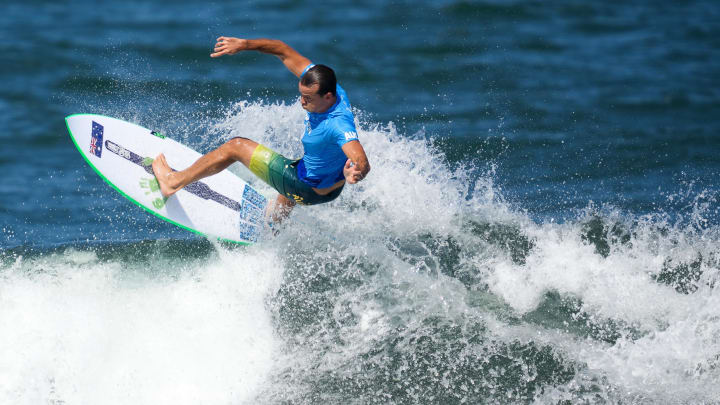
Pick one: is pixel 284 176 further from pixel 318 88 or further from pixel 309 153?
pixel 318 88

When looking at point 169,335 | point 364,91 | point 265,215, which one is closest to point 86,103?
point 364,91

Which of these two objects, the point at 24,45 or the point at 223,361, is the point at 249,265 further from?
the point at 24,45

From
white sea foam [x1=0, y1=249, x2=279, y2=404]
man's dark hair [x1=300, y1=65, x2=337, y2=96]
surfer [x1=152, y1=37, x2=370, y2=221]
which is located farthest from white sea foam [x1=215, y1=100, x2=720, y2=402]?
man's dark hair [x1=300, y1=65, x2=337, y2=96]

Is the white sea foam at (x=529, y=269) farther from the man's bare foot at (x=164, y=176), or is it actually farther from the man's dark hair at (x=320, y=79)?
the man's dark hair at (x=320, y=79)

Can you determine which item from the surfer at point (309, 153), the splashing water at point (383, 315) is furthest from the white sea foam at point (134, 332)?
the surfer at point (309, 153)

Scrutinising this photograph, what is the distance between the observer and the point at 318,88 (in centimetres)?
602

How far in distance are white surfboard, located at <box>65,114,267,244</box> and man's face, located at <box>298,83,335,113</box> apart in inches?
75.5

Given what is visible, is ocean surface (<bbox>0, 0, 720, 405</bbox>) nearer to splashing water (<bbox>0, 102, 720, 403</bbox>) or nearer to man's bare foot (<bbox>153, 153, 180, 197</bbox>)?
splashing water (<bbox>0, 102, 720, 403</bbox>)

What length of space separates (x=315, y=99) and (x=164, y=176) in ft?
7.46

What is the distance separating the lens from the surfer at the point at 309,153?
6.03 m

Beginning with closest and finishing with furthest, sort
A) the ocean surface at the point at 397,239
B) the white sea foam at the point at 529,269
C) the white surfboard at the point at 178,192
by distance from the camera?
the white sea foam at the point at 529,269 < the ocean surface at the point at 397,239 < the white surfboard at the point at 178,192

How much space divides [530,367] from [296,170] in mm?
2577

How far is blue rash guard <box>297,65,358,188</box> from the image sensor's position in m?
6.13

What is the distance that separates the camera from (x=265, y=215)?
7.71 m
